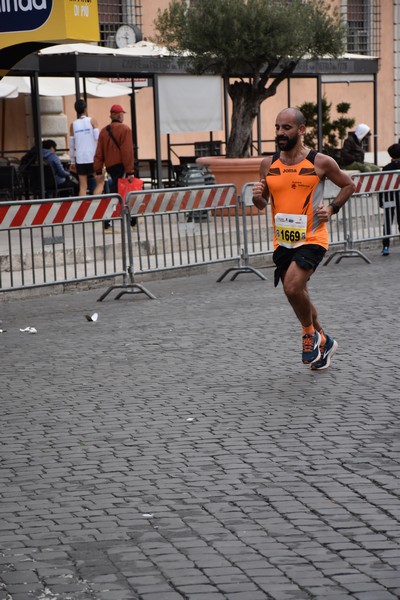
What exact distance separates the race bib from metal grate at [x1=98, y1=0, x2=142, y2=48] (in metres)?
21.2

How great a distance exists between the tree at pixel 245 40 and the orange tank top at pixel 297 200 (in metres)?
12.5

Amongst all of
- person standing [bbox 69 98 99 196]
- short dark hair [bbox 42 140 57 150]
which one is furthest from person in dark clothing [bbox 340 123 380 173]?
person standing [bbox 69 98 99 196]

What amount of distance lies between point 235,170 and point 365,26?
17948 millimetres

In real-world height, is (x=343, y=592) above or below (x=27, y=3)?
below

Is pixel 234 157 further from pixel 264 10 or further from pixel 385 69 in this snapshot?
pixel 385 69

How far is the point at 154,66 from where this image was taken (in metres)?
22.4

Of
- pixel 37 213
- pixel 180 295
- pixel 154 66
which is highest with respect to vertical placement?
pixel 154 66

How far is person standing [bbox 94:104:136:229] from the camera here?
58.6ft

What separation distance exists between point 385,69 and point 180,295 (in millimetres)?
26201

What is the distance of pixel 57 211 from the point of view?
1321 cm

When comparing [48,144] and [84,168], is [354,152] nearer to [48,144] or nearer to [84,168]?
[48,144]

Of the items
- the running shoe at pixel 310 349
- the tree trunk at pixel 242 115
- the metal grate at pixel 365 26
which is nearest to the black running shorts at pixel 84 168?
the tree trunk at pixel 242 115

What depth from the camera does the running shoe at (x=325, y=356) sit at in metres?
8.76

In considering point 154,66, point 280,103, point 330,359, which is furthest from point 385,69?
point 330,359
